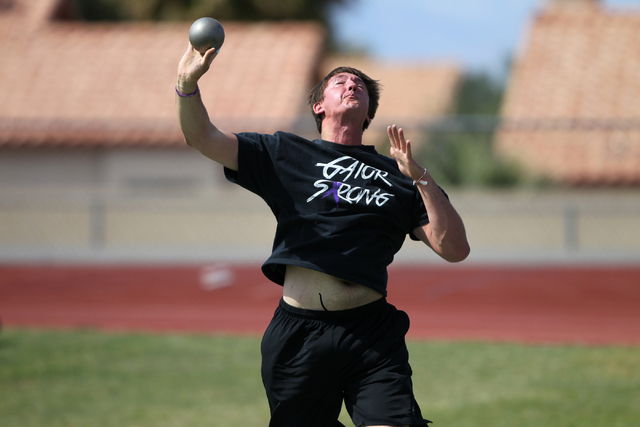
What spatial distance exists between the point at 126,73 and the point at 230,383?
14708mm

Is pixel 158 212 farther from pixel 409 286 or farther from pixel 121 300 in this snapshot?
pixel 409 286

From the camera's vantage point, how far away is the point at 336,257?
314cm

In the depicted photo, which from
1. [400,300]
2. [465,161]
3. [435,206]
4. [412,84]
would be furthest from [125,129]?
[412,84]

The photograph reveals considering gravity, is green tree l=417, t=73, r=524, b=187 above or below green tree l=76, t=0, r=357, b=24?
below

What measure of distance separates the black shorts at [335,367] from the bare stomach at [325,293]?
0.10ft

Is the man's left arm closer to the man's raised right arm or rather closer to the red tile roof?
the man's raised right arm

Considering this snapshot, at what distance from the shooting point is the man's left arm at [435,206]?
303cm

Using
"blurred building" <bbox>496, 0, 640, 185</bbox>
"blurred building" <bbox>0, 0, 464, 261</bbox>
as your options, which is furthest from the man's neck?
"blurred building" <bbox>496, 0, 640, 185</bbox>

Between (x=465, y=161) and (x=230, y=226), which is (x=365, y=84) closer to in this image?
(x=230, y=226)

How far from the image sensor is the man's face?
3299mm

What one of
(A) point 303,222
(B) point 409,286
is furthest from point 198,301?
(A) point 303,222

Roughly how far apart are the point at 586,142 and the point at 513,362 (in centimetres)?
1209

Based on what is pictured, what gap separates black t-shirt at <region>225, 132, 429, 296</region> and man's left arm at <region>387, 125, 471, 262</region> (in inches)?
7.3

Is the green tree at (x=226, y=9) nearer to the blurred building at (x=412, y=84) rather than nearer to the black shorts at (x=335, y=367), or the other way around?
the blurred building at (x=412, y=84)
